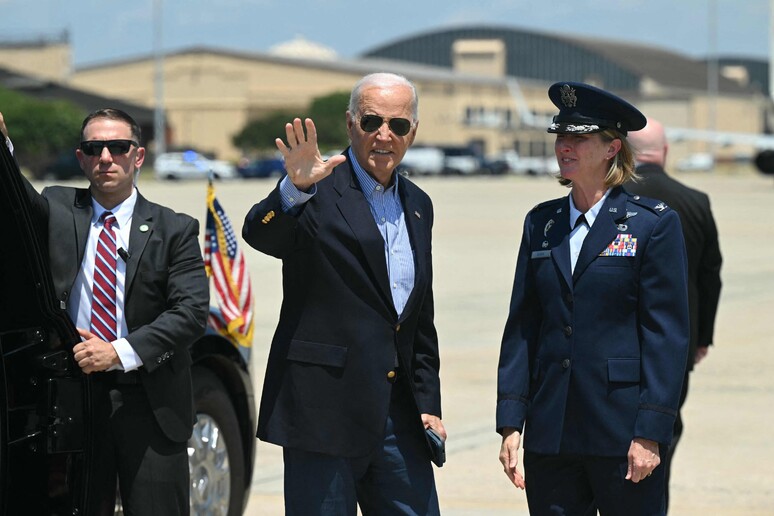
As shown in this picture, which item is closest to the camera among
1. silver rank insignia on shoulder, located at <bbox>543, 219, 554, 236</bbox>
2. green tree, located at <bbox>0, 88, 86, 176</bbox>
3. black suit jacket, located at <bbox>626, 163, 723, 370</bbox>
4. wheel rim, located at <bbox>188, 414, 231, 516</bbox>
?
silver rank insignia on shoulder, located at <bbox>543, 219, 554, 236</bbox>

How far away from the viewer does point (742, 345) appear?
523 inches

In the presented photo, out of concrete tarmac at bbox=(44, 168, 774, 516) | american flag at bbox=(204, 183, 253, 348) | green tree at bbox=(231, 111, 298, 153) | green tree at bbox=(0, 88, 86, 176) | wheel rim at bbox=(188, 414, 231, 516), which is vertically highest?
american flag at bbox=(204, 183, 253, 348)

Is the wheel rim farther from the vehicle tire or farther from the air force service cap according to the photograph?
the air force service cap

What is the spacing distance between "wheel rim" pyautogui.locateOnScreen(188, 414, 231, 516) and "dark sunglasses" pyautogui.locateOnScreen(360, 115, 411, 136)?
5.75ft

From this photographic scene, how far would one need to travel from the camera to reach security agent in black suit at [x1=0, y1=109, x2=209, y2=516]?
4426 millimetres

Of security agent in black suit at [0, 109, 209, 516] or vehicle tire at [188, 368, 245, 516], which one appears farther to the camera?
vehicle tire at [188, 368, 245, 516]

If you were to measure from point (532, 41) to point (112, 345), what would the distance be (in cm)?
16734

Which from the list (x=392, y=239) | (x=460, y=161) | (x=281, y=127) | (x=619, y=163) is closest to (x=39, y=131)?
(x=281, y=127)

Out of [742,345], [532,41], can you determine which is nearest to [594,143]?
[742,345]

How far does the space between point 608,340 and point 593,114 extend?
703 mm

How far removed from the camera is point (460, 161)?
96.0 meters

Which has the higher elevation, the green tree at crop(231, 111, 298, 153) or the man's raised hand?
the man's raised hand

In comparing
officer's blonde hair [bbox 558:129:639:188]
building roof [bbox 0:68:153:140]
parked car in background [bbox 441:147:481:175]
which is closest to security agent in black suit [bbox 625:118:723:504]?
officer's blonde hair [bbox 558:129:639:188]

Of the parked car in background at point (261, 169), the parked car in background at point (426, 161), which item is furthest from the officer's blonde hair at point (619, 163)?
the parked car in background at point (426, 161)
